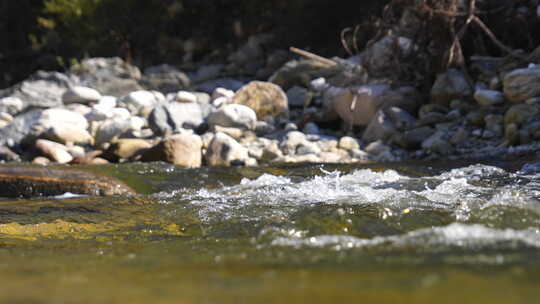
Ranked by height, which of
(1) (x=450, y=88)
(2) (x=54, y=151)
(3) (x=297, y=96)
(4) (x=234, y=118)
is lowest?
(2) (x=54, y=151)

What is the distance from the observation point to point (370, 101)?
823 centimetres

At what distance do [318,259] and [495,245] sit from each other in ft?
2.22

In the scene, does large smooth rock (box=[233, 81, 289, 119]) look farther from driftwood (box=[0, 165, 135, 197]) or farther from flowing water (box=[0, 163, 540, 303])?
driftwood (box=[0, 165, 135, 197])

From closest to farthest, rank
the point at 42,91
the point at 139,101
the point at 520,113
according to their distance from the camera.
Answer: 1. the point at 520,113
2. the point at 139,101
3. the point at 42,91

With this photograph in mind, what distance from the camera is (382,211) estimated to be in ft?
9.76

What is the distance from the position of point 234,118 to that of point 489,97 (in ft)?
11.6

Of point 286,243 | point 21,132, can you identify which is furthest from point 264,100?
point 286,243

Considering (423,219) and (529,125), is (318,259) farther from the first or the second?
(529,125)

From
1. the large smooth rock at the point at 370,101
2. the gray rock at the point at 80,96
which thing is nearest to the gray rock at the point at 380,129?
the large smooth rock at the point at 370,101

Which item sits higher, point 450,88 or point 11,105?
point 11,105

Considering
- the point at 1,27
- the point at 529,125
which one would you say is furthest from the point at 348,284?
the point at 1,27

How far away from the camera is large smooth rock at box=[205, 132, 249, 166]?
22.2ft


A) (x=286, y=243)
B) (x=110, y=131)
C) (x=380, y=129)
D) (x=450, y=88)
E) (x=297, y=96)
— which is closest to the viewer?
(x=286, y=243)

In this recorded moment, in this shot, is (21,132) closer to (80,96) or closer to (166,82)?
(80,96)
